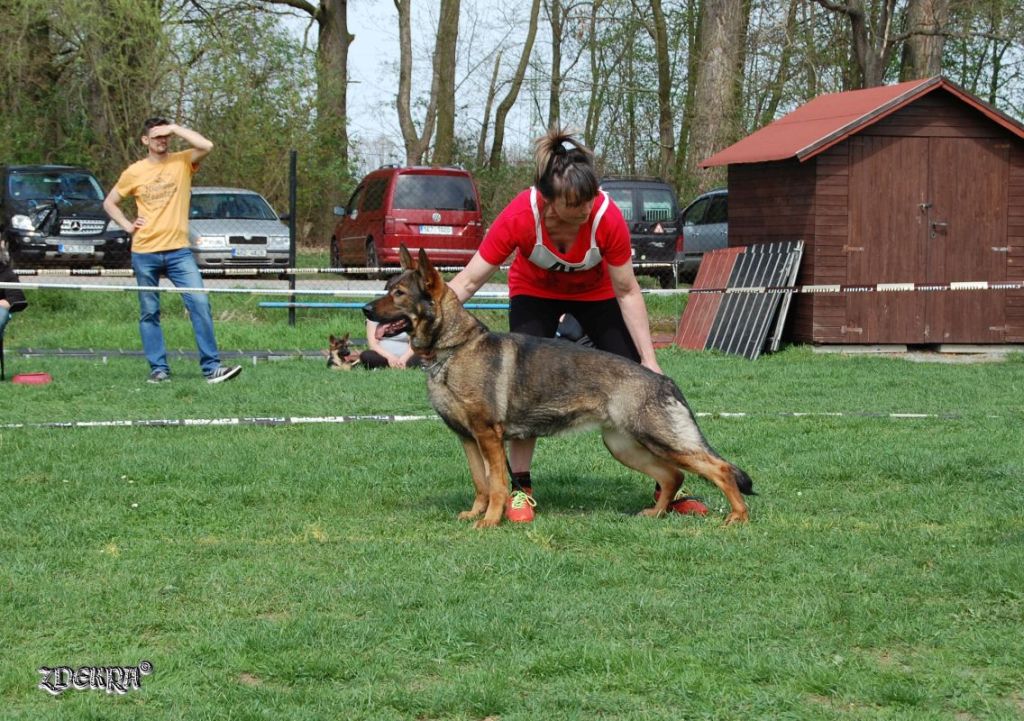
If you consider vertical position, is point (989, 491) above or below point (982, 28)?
below

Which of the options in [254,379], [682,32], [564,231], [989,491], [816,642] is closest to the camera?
[816,642]

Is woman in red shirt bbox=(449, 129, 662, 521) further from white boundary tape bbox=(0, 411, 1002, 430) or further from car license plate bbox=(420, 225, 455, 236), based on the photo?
car license plate bbox=(420, 225, 455, 236)

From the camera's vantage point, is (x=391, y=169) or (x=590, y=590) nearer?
(x=590, y=590)

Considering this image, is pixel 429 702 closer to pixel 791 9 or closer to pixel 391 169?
pixel 391 169

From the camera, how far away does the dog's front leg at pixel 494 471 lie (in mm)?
6309

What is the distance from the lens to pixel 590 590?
5.10 meters

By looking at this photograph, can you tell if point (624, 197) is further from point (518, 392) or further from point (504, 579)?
point (504, 579)

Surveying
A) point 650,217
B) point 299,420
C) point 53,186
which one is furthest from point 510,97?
point 299,420

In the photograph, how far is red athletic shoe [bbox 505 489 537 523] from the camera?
6391 mm

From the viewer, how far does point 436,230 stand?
872 inches

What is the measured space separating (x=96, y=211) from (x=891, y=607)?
18.4 metres

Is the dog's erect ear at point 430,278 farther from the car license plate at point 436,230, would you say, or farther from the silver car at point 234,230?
the car license plate at point 436,230

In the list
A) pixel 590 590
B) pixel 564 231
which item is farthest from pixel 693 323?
pixel 590 590

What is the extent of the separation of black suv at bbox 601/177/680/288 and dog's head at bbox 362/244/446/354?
57.1ft
